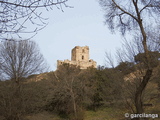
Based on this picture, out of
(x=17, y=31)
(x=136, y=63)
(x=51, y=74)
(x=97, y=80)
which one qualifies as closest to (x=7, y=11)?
(x=17, y=31)

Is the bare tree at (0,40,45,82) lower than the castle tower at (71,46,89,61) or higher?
lower

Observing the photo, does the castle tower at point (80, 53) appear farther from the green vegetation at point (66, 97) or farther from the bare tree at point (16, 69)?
the bare tree at point (16, 69)

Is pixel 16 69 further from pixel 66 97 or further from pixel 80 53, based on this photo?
pixel 80 53

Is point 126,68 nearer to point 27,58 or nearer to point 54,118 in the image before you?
point 27,58

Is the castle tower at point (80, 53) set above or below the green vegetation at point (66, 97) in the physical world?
Result: above

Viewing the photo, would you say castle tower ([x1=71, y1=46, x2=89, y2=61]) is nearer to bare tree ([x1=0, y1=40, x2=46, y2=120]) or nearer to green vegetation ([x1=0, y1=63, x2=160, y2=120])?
green vegetation ([x1=0, y1=63, x2=160, y2=120])

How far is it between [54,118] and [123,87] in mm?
10585

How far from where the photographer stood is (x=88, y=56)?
57.2m

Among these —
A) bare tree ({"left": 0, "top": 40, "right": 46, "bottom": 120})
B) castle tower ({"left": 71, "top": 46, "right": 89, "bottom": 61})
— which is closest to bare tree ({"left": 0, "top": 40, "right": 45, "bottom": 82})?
bare tree ({"left": 0, "top": 40, "right": 46, "bottom": 120})

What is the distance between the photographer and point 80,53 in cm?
5619

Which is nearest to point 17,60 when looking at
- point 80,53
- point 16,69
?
point 16,69

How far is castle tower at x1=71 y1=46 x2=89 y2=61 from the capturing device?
55644 millimetres

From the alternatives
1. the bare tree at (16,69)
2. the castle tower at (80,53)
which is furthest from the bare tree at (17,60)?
the castle tower at (80,53)

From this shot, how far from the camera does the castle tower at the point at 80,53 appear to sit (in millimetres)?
55644
